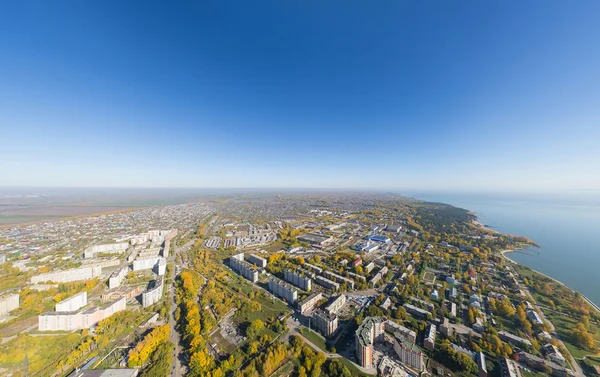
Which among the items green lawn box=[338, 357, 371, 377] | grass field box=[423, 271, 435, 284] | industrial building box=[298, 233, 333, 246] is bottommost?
green lawn box=[338, 357, 371, 377]

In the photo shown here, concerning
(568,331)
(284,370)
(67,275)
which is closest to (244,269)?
(284,370)

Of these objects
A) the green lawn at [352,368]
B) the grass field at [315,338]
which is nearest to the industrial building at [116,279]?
the grass field at [315,338]

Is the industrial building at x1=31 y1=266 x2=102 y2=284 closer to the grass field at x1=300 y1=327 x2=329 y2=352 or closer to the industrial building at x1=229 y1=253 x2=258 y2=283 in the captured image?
the industrial building at x1=229 y1=253 x2=258 y2=283

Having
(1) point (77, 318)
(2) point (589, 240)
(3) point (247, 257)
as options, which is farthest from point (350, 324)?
(2) point (589, 240)

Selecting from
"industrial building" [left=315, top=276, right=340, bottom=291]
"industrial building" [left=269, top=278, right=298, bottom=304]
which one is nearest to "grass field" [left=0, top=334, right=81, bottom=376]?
"industrial building" [left=269, top=278, right=298, bottom=304]

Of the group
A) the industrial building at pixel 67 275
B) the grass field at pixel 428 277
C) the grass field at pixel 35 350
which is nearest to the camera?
the grass field at pixel 35 350

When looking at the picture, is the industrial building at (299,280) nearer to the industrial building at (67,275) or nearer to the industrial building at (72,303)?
the industrial building at (72,303)

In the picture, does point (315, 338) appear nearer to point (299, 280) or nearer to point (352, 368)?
point (352, 368)
